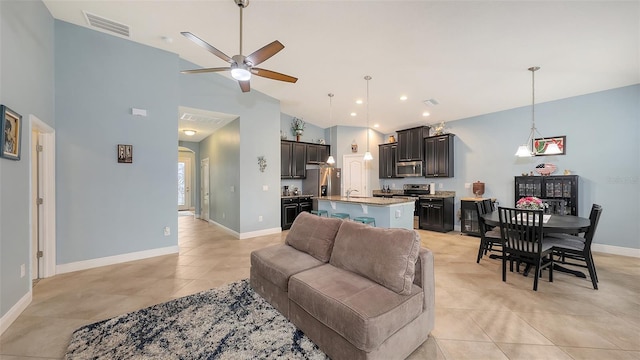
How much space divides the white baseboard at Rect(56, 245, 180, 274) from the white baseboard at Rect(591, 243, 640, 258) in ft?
24.5

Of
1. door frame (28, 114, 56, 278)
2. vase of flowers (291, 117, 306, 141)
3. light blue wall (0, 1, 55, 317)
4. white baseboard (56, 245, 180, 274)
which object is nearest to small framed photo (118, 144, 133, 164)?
door frame (28, 114, 56, 278)

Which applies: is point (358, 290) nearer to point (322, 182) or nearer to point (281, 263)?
point (281, 263)

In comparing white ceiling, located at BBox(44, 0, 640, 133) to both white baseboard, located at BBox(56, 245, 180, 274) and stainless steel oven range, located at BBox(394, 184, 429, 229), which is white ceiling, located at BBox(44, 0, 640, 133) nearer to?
stainless steel oven range, located at BBox(394, 184, 429, 229)

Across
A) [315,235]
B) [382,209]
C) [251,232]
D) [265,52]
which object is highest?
[265,52]

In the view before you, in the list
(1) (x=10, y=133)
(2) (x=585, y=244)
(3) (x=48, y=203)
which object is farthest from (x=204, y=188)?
(2) (x=585, y=244)

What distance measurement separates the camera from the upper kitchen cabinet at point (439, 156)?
240 inches

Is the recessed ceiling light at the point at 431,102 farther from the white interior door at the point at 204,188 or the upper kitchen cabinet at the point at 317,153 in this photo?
the white interior door at the point at 204,188

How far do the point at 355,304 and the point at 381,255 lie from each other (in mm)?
465

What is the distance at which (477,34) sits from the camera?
292 centimetres

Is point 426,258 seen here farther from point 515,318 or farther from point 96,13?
point 96,13

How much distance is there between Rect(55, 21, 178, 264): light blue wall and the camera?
11.5ft

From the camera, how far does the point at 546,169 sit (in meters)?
4.69

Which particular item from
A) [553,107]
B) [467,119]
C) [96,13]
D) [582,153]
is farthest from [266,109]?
[582,153]

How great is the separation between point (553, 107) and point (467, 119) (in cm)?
155
